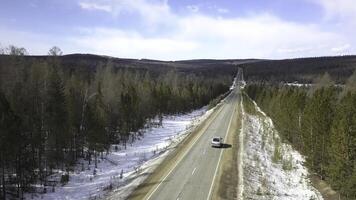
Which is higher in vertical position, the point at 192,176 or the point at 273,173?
the point at 192,176

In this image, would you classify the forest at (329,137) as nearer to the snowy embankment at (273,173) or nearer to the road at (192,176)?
the snowy embankment at (273,173)

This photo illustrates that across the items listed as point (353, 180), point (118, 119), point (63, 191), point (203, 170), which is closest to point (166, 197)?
point (203, 170)

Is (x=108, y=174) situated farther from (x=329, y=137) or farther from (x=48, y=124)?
(x=329, y=137)

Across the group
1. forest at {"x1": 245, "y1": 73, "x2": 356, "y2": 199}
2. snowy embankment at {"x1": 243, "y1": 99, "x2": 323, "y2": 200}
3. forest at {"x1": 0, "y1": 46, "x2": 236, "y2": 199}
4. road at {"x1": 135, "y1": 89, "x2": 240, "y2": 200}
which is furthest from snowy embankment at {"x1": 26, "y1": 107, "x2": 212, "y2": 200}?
forest at {"x1": 245, "y1": 73, "x2": 356, "y2": 199}

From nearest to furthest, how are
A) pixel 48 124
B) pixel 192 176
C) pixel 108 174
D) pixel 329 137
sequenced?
pixel 192 176
pixel 329 137
pixel 108 174
pixel 48 124

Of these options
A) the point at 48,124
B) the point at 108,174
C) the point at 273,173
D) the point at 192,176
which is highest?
Answer: the point at 48,124

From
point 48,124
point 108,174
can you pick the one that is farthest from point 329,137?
point 48,124

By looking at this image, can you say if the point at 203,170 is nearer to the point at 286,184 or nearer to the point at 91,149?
the point at 286,184

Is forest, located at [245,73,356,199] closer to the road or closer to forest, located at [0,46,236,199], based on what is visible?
the road
